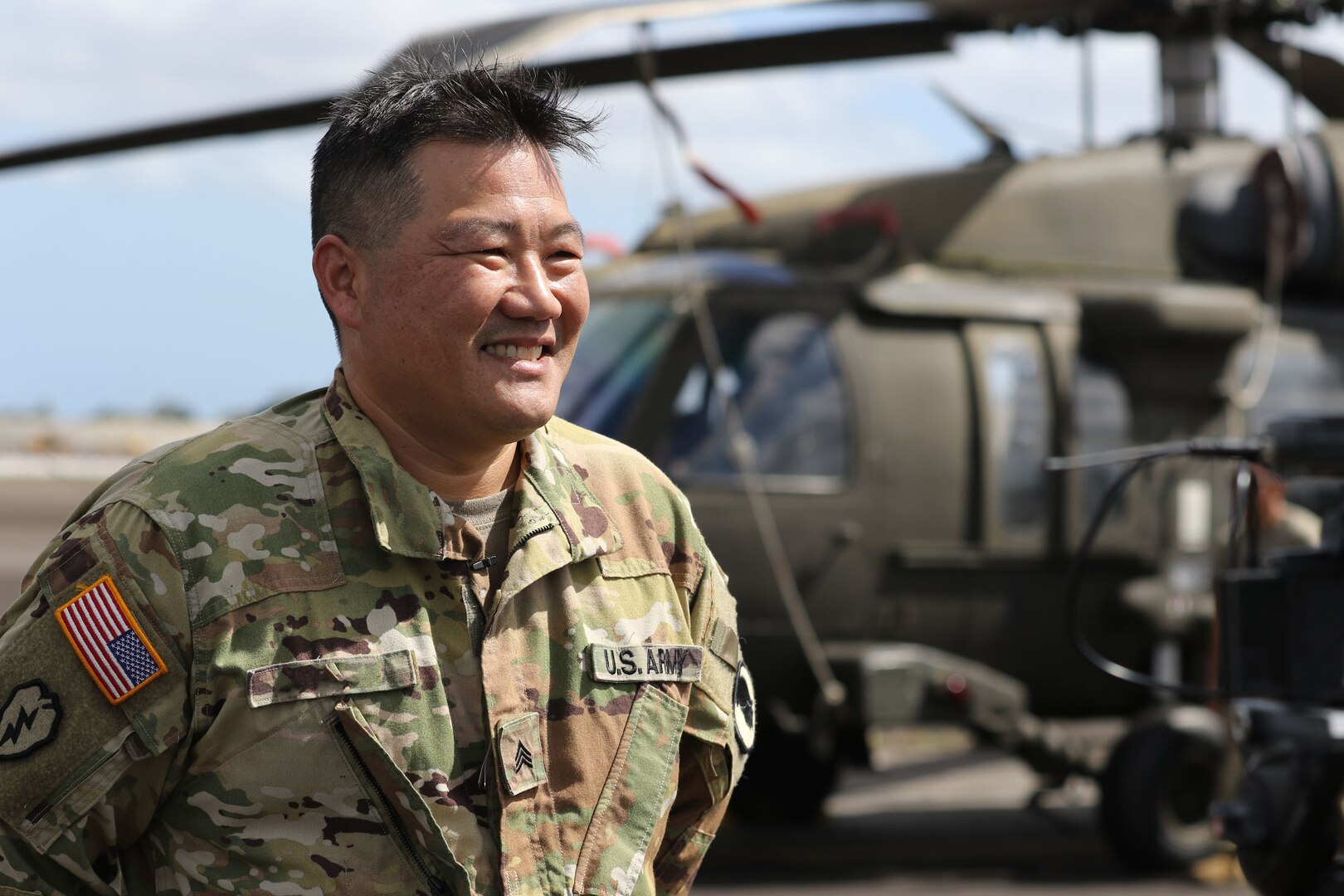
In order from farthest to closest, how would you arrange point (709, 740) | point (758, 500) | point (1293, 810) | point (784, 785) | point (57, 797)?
point (784, 785) → point (758, 500) → point (1293, 810) → point (709, 740) → point (57, 797)

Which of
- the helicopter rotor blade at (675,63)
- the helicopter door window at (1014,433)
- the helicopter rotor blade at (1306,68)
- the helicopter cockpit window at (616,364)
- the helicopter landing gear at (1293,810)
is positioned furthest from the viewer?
the helicopter rotor blade at (1306,68)

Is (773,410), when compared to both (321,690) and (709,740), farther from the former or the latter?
(321,690)

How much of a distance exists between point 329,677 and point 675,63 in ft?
15.3

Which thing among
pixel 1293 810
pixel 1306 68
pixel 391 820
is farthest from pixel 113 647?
pixel 1306 68

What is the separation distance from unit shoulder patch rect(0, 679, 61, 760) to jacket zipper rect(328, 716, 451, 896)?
27 centimetres

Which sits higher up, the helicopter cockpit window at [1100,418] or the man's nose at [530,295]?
the man's nose at [530,295]

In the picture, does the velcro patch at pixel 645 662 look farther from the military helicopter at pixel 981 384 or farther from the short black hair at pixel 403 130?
the military helicopter at pixel 981 384

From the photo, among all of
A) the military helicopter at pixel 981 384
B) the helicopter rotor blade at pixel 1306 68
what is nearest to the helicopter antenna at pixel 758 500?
the military helicopter at pixel 981 384

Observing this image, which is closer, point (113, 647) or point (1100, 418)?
point (113, 647)

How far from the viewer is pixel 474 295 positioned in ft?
5.55

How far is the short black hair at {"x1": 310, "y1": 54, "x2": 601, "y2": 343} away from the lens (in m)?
1.72

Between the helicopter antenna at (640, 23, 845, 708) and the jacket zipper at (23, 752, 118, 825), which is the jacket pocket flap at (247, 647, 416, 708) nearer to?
the jacket zipper at (23, 752, 118, 825)

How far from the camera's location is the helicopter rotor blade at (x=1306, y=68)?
6.85 metres

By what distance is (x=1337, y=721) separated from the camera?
10.2 feet
